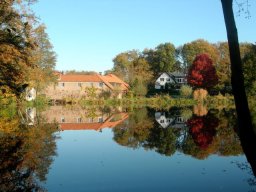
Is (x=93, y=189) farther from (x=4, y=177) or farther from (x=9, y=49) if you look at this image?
(x=9, y=49)

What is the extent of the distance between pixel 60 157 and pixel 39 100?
141ft

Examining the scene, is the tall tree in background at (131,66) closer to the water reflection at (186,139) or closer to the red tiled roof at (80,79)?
the red tiled roof at (80,79)

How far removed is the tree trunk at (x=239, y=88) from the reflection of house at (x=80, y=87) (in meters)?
59.4

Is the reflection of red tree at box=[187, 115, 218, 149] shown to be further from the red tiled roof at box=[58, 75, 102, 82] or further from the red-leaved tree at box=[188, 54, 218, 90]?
the red tiled roof at box=[58, 75, 102, 82]

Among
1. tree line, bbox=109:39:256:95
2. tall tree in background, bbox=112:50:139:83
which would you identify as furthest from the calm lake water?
tall tree in background, bbox=112:50:139:83

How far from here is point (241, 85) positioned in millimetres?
4316

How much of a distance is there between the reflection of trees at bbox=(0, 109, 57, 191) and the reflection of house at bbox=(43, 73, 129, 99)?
44449 mm

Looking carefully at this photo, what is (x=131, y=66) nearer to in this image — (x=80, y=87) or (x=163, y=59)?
(x=163, y=59)

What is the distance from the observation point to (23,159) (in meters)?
13.4

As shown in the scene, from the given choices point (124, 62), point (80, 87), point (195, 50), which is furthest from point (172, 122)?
point (124, 62)

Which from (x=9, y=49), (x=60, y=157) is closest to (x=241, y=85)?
(x=60, y=157)

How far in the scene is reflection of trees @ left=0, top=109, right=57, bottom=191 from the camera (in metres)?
10.3

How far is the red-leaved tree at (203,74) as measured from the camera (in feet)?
213

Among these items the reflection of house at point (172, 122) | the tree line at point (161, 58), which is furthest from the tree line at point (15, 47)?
the tree line at point (161, 58)
